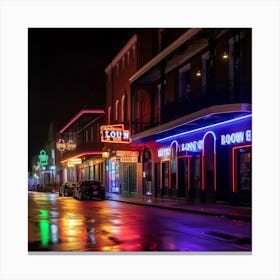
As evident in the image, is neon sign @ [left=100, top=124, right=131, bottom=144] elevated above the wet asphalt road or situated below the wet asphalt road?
above

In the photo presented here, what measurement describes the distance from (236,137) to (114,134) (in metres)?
13.0

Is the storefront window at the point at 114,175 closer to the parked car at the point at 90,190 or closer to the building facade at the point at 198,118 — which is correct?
the parked car at the point at 90,190

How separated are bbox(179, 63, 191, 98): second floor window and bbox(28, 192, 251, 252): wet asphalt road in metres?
9.63

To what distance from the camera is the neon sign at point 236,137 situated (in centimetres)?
1929

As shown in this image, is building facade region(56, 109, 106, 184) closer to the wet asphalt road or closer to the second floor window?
the second floor window

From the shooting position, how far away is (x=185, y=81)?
85.7ft

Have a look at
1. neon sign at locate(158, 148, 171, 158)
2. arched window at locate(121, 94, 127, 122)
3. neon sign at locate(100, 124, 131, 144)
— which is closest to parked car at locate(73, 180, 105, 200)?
neon sign at locate(100, 124, 131, 144)

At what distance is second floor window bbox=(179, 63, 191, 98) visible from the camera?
2543 centimetres

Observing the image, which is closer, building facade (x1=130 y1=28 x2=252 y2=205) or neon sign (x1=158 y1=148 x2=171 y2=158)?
building facade (x1=130 y1=28 x2=252 y2=205)

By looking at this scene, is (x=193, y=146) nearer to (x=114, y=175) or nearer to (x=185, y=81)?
(x=185, y=81)

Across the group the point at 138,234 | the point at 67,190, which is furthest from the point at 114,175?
the point at 138,234
